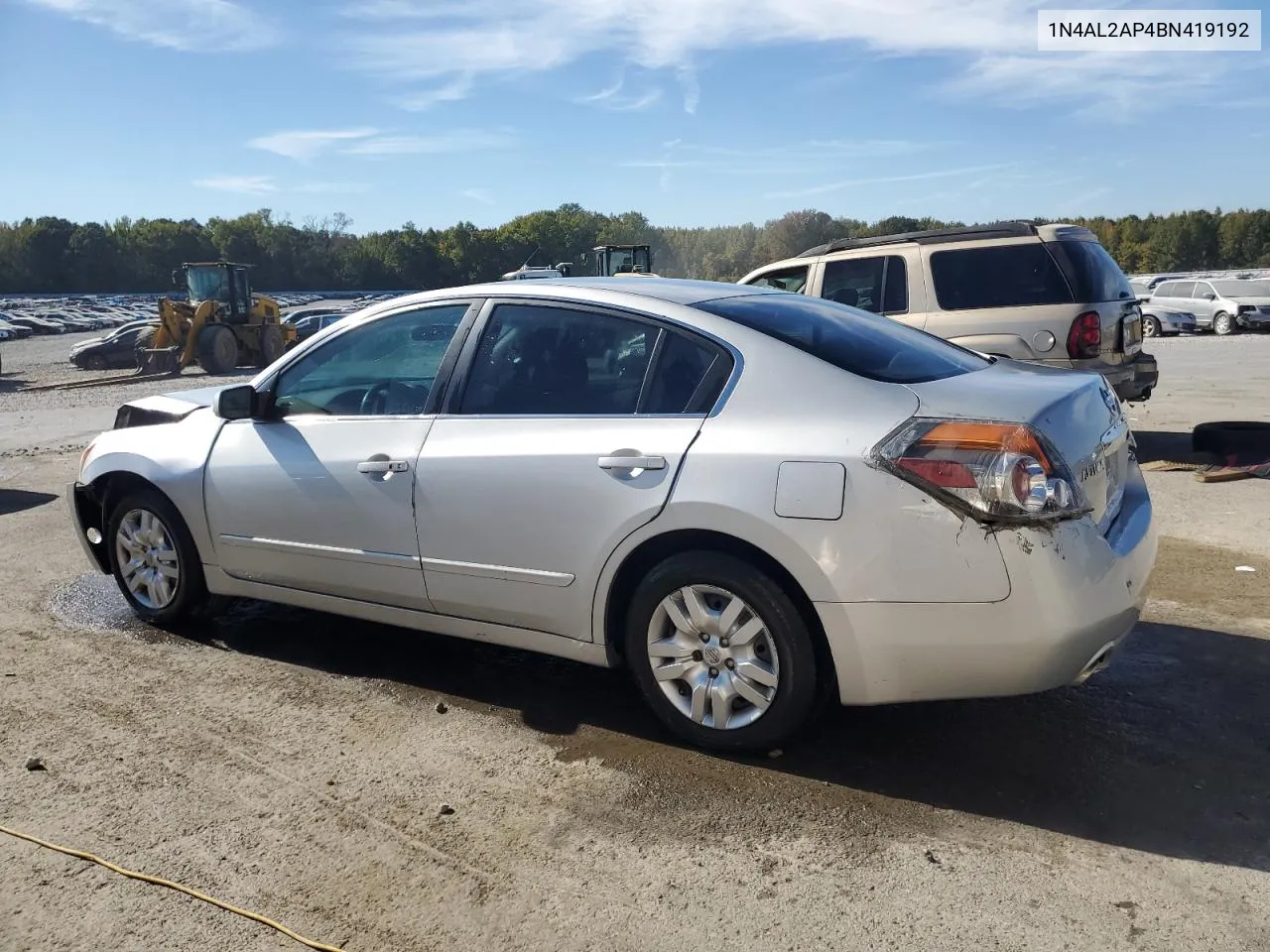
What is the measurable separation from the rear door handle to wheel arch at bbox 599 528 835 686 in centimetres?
23

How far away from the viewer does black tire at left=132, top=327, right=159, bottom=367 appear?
28.5 meters

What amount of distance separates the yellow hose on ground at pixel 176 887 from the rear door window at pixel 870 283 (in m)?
7.64

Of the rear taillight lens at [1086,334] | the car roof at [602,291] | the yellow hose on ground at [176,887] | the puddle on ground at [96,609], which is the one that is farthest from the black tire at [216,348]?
the yellow hose on ground at [176,887]

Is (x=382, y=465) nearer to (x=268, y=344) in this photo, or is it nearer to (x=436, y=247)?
(x=268, y=344)

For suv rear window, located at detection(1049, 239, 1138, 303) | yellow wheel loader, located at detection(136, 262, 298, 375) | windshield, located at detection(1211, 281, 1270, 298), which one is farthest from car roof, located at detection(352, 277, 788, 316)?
windshield, located at detection(1211, 281, 1270, 298)

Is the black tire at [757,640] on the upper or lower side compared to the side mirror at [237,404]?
lower

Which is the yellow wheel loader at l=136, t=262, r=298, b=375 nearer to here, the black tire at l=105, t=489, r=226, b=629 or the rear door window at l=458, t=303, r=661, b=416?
the black tire at l=105, t=489, r=226, b=629

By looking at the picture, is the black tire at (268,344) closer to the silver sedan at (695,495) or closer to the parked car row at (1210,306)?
the parked car row at (1210,306)

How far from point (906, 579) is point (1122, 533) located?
846 millimetres

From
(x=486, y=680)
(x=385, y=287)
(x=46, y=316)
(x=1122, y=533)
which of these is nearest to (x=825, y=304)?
(x=1122, y=533)

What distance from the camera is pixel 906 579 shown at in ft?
10.7

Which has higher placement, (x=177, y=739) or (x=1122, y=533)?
(x=1122, y=533)

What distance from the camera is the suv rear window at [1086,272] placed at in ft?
28.7

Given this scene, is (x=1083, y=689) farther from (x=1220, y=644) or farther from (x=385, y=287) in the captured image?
(x=385, y=287)
